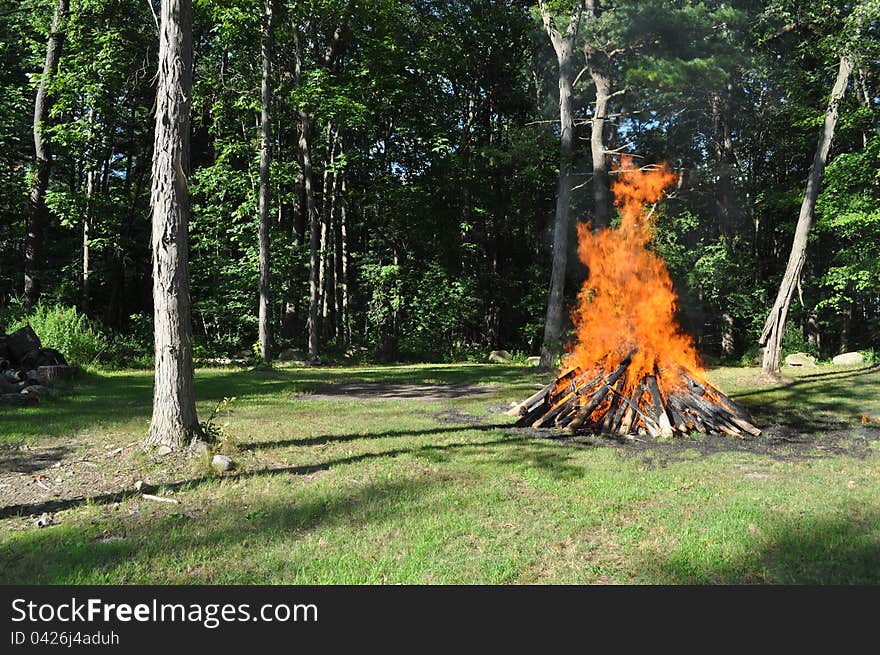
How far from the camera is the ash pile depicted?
32.8ft

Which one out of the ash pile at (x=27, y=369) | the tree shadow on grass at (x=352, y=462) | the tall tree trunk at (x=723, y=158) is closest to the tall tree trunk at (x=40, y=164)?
the ash pile at (x=27, y=369)

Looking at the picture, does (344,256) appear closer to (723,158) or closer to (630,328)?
(723,158)

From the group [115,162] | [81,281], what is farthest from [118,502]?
[115,162]

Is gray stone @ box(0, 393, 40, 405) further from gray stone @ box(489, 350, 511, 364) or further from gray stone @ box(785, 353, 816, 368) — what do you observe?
gray stone @ box(785, 353, 816, 368)

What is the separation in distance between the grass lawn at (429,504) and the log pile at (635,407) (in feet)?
1.39

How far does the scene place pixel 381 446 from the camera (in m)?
7.25

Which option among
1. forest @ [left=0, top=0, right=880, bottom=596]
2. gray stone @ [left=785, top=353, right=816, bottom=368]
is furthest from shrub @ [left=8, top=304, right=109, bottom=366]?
gray stone @ [left=785, top=353, right=816, bottom=368]

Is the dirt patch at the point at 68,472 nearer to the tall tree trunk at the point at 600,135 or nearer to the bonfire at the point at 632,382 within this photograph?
the bonfire at the point at 632,382

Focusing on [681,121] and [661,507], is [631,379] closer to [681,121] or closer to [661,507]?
[661,507]

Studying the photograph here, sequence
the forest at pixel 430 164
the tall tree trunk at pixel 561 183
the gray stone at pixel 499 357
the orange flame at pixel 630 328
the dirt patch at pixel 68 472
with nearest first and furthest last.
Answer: the dirt patch at pixel 68 472 → the orange flame at pixel 630 328 → the tall tree trunk at pixel 561 183 → the forest at pixel 430 164 → the gray stone at pixel 499 357

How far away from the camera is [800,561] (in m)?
3.94

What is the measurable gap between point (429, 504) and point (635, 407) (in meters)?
4.66

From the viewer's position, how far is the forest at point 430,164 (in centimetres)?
1797

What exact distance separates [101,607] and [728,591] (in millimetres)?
3736
